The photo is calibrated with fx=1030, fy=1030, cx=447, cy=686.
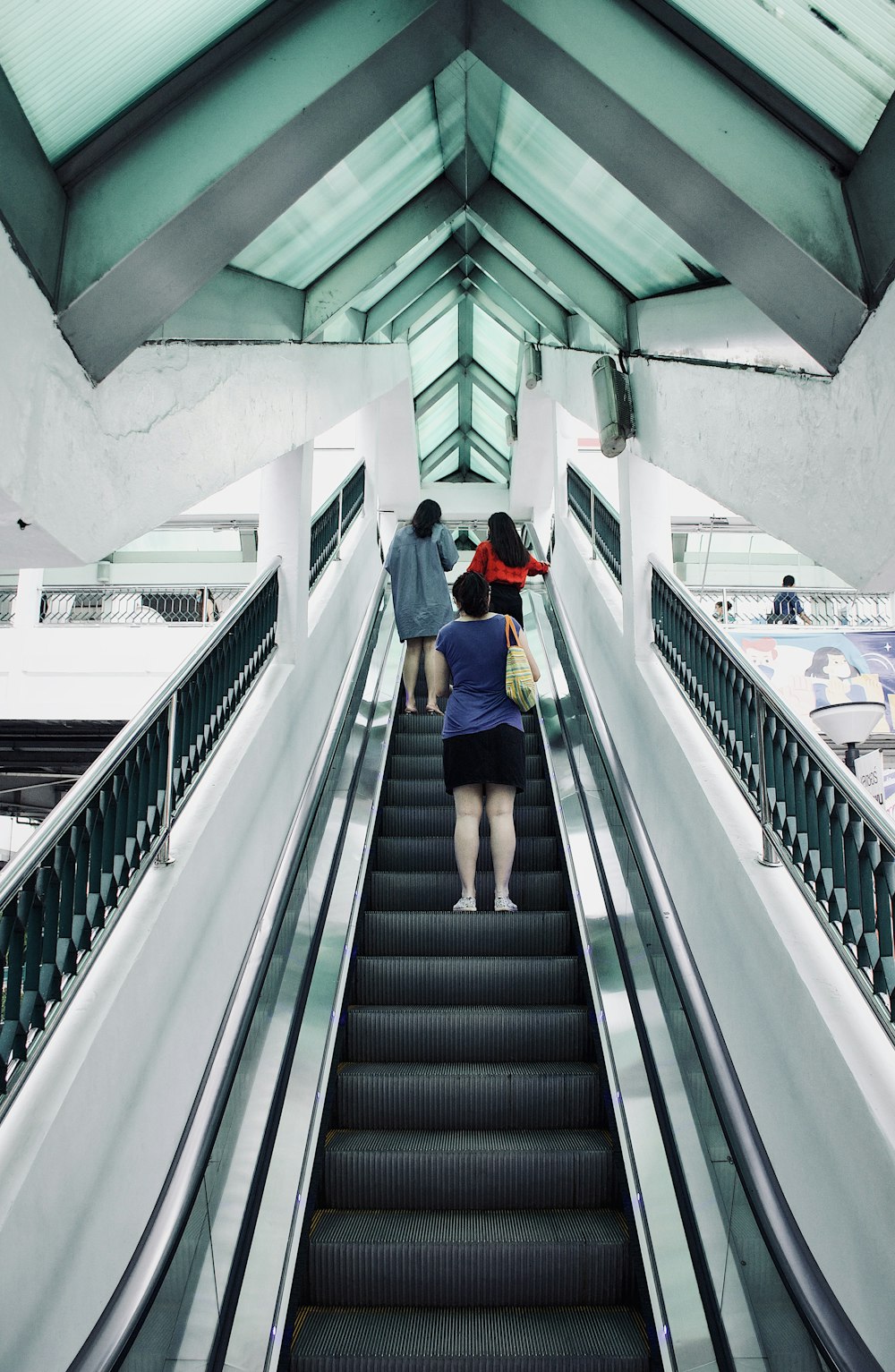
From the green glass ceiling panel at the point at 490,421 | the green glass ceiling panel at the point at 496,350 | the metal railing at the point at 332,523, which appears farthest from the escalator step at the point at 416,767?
the green glass ceiling panel at the point at 490,421

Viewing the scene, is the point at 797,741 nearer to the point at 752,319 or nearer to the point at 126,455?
the point at 752,319

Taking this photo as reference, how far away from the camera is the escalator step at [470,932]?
4855 millimetres

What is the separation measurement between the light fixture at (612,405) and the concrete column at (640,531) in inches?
31.8

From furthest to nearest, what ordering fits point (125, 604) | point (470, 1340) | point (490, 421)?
point (125, 604)
point (490, 421)
point (470, 1340)

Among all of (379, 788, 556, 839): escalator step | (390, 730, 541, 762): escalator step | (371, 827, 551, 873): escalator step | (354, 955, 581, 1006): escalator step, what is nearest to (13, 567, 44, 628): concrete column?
(390, 730, 541, 762): escalator step

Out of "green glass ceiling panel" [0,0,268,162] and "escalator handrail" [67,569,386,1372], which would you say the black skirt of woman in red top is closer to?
"escalator handrail" [67,569,386,1372]

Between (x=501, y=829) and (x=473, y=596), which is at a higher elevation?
(x=473, y=596)

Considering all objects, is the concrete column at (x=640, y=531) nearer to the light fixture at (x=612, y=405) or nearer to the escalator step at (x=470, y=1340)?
the light fixture at (x=612, y=405)

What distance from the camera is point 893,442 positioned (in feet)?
7.99

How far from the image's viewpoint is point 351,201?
5102 millimetres

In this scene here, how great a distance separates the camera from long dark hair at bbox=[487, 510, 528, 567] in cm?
670

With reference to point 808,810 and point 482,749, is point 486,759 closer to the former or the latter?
point 482,749

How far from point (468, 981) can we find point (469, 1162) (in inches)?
39.6

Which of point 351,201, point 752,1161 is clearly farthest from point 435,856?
point 351,201
